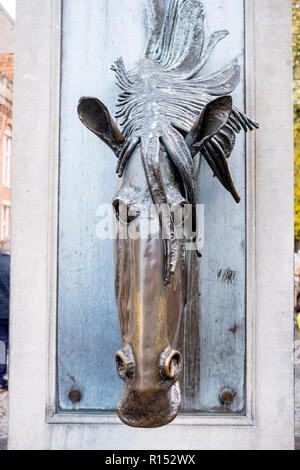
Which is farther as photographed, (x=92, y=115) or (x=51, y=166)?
(x=51, y=166)

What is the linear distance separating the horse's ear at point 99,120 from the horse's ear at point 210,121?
0.25 metres

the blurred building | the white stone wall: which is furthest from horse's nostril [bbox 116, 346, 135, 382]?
the blurred building

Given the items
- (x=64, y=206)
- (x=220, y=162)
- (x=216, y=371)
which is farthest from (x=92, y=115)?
(x=216, y=371)

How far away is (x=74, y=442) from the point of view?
205cm

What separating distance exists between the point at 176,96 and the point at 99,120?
0.41 meters

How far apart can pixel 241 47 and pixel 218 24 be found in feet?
0.51

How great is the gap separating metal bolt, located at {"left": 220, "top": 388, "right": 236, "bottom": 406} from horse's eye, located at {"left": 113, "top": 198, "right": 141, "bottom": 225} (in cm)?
107

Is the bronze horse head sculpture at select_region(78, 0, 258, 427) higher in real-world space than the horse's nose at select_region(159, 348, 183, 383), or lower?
higher

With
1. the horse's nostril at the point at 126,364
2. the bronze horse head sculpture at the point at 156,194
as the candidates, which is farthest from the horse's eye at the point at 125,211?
the horse's nostril at the point at 126,364

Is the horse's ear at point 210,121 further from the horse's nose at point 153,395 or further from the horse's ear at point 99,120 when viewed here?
the horse's nose at point 153,395

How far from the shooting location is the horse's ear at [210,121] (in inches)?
58.6

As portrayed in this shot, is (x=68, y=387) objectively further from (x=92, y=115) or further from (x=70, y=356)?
(x=92, y=115)

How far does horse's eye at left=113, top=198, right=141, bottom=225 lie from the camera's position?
1410mm

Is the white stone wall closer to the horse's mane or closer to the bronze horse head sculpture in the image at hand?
the horse's mane
